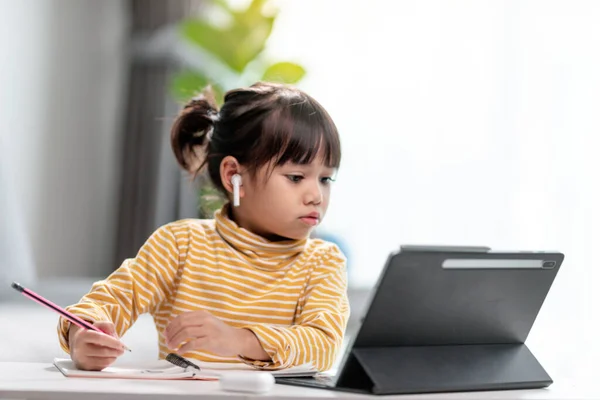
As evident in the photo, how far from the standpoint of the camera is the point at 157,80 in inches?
148

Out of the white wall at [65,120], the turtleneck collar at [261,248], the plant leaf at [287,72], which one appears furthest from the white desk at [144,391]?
the plant leaf at [287,72]

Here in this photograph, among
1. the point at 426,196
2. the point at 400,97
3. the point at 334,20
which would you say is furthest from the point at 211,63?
the point at 426,196

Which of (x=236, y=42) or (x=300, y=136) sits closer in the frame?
(x=300, y=136)

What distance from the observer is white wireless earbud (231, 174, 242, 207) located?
1360 millimetres

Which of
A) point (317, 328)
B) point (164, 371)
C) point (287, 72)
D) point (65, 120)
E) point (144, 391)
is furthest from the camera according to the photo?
point (65, 120)

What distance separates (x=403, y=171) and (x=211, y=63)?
0.97 m

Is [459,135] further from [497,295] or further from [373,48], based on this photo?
[497,295]

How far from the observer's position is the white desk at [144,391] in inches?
32.7

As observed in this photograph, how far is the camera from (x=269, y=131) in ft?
4.44

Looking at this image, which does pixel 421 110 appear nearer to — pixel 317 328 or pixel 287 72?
pixel 287 72

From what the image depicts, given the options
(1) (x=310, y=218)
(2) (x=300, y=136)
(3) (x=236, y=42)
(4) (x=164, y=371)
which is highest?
(3) (x=236, y=42)

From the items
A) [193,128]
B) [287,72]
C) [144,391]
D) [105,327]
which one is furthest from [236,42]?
[144,391]

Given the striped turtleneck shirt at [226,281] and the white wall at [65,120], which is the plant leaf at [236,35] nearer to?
the white wall at [65,120]

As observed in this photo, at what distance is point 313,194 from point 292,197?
34mm
